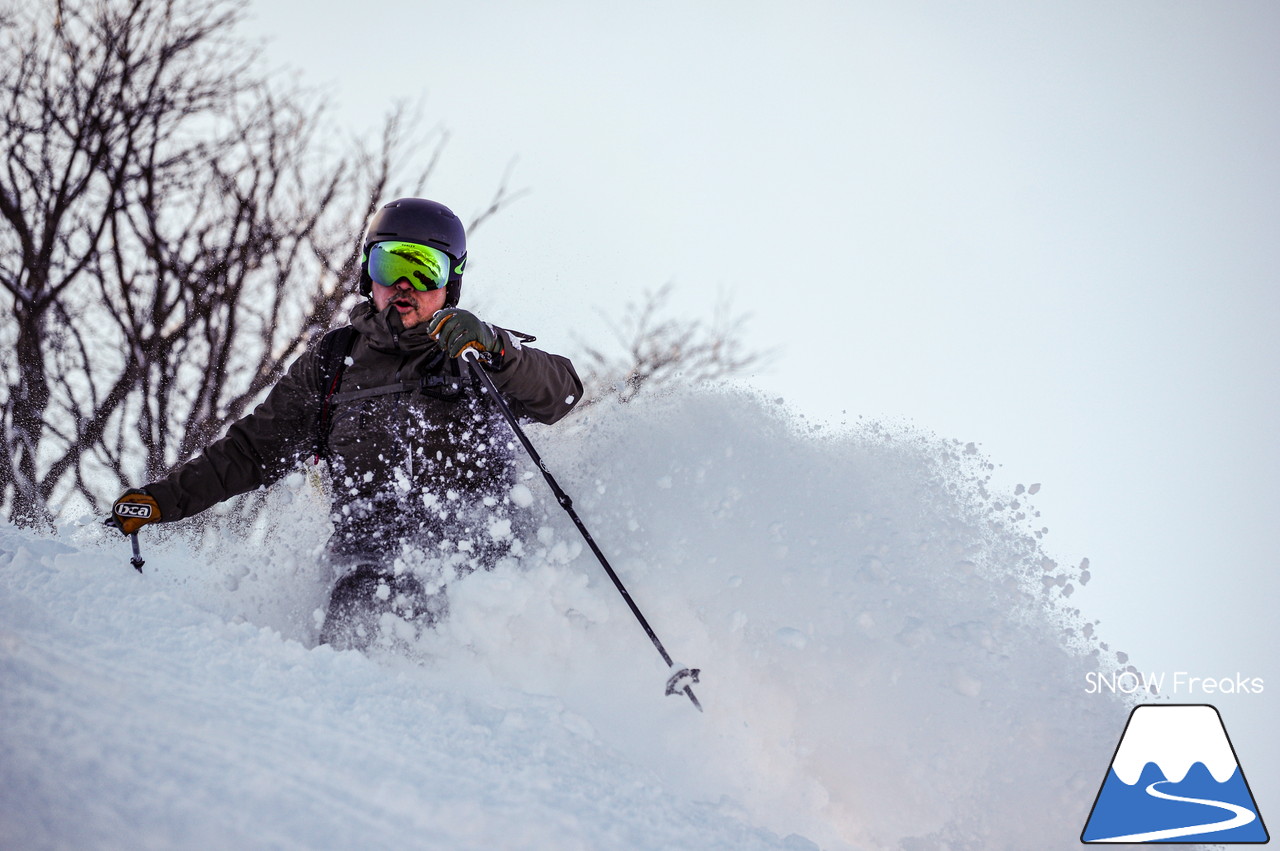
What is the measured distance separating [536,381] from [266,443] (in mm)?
1421

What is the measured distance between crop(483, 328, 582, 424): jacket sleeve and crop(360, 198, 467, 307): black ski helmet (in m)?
0.56

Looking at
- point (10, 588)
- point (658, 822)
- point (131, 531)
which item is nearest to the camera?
point (658, 822)

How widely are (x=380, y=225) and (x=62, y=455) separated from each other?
7.29m

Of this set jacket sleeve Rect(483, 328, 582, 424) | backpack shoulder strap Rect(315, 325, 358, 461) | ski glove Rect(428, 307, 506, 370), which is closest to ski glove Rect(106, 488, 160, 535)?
backpack shoulder strap Rect(315, 325, 358, 461)

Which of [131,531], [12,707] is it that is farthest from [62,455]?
→ [12,707]

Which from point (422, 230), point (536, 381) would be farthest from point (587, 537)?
A: point (422, 230)

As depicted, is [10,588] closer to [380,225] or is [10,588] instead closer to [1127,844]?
[380,225]

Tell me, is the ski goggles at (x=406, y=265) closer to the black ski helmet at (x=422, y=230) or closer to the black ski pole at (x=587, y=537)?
the black ski helmet at (x=422, y=230)

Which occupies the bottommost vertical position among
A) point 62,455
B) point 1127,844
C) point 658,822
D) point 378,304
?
point 1127,844

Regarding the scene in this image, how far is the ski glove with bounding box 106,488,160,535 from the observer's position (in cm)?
322

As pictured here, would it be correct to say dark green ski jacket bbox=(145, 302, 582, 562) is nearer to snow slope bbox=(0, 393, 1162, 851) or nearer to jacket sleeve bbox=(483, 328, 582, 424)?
jacket sleeve bbox=(483, 328, 582, 424)

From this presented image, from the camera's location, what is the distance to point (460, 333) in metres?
3.08

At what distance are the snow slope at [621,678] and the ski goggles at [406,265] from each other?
3.28 feet

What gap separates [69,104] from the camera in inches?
348
